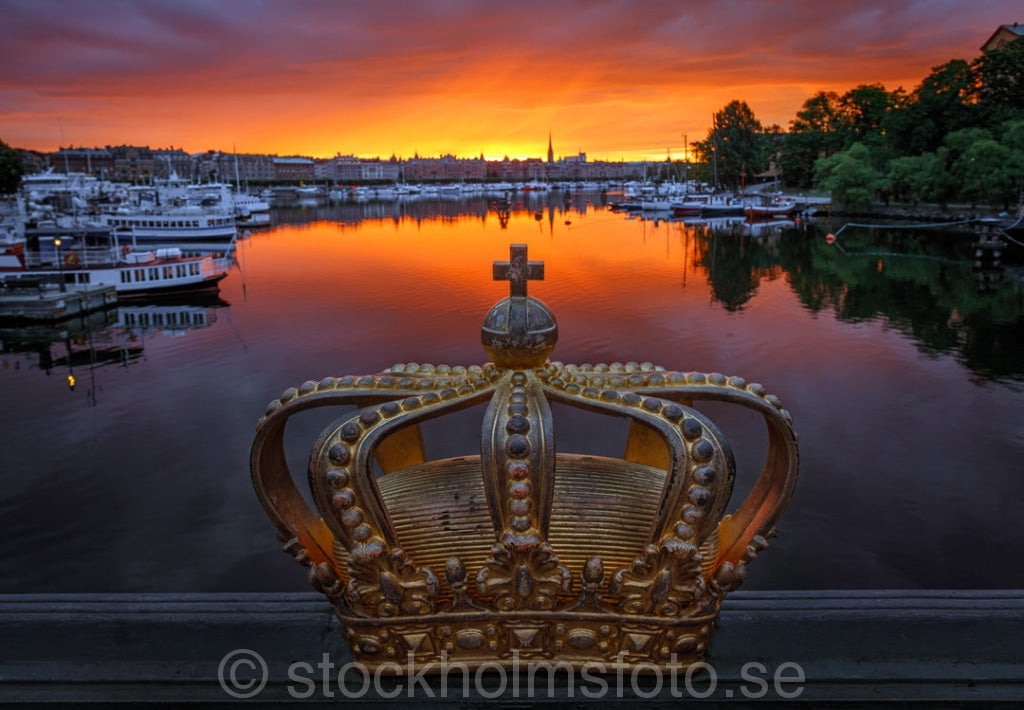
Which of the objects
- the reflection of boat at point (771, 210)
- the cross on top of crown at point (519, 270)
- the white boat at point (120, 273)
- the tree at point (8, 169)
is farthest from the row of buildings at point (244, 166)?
the cross on top of crown at point (519, 270)

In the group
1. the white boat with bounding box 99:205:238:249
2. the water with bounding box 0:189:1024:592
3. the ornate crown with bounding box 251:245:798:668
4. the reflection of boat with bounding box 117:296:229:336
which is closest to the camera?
the ornate crown with bounding box 251:245:798:668

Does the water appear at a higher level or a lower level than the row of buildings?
lower

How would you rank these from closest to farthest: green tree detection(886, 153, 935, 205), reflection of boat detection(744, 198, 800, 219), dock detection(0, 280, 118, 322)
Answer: dock detection(0, 280, 118, 322) < green tree detection(886, 153, 935, 205) < reflection of boat detection(744, 198, 800, 219)

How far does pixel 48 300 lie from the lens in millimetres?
21766

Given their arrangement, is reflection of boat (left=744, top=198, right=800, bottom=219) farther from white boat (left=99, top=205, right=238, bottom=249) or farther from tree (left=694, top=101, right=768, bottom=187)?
white boat (left=99, top=205, right=238, bottom=249)

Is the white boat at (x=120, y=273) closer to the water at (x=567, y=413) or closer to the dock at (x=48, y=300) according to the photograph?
the dock at (x=48, y=300)

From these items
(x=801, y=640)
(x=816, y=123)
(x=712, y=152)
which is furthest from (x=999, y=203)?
(x=801, y=640)

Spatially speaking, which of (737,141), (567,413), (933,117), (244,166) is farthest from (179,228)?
(244,166)

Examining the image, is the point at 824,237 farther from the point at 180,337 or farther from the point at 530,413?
the point at 530,413

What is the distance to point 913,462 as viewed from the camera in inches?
437

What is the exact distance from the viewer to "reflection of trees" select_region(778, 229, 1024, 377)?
18.6 m

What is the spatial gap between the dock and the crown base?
22.8m

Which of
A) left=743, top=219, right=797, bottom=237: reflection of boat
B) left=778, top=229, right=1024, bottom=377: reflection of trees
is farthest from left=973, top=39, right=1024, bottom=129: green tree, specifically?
left=778, top=229, right=1024, bottom=377: reflection of trees

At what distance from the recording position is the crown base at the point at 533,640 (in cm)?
306
